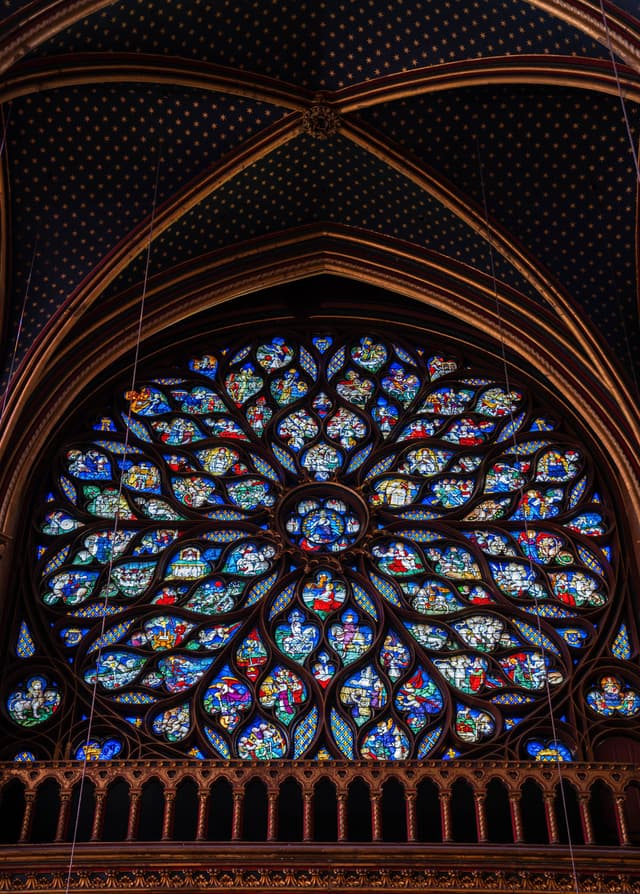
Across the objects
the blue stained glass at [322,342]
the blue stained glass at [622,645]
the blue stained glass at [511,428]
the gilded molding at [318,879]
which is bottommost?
the gilded molding at [318,879]

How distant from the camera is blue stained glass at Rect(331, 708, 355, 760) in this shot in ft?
37.9

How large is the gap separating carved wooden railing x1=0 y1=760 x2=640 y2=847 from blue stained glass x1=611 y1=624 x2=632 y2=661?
1329 mm

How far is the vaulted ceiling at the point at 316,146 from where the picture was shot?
1223 cm

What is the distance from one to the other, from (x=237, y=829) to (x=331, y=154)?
694 cm

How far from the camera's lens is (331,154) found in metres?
13.7

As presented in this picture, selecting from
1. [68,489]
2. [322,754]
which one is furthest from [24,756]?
[68,489]

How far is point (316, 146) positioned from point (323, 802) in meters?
6.61

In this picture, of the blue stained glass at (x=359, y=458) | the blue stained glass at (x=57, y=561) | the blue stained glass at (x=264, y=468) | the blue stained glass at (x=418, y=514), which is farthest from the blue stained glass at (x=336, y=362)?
the blue stained glass at (x=57, y=561)

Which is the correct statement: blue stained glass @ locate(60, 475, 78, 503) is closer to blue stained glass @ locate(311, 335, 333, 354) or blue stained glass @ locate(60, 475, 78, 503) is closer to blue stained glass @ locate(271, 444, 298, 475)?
blue stained glass @ locate(271, 444, 298, 475)

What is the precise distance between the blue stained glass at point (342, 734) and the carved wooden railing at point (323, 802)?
315 mm

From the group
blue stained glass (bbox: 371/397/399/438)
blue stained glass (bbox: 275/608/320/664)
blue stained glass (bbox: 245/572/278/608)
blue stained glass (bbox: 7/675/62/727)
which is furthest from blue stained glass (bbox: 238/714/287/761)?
blue stained glass (bbox: 371/397/399/438)

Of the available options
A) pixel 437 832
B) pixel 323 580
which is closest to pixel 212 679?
pixel 323 580

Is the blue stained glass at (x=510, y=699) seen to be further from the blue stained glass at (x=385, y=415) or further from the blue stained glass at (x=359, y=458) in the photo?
the blue stained glass at (x=385, y=415)

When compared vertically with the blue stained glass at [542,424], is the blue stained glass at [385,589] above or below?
below
